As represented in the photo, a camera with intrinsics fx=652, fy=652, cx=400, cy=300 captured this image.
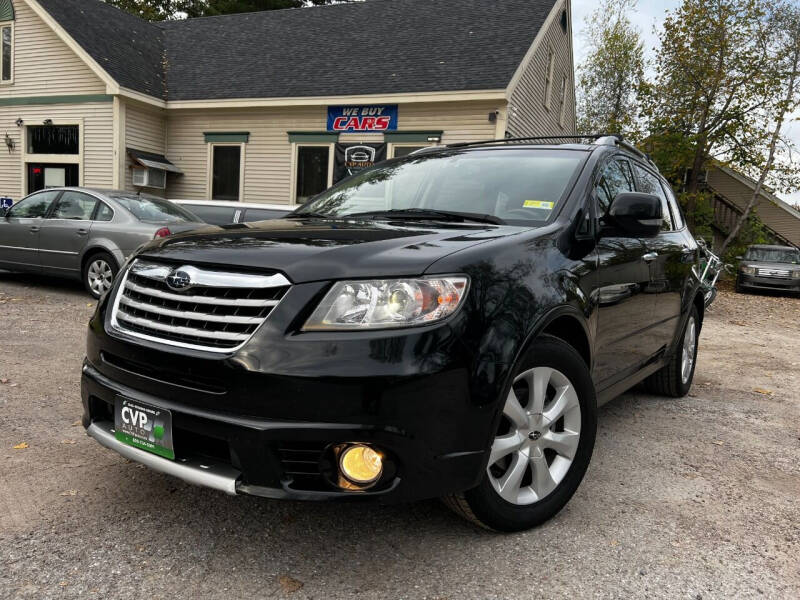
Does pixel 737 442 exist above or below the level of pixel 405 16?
below

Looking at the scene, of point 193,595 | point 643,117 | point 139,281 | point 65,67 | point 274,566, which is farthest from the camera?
point 643,117

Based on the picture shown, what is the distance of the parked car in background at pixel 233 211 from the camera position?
9.17 meters

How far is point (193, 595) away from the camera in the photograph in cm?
211

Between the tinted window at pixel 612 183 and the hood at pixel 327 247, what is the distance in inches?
29.8

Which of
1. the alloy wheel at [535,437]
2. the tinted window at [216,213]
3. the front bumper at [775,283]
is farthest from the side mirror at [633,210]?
the front bumper at [775,283]

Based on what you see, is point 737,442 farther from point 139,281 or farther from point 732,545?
point 139,281

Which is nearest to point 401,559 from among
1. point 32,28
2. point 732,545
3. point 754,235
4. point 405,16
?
point 732,545

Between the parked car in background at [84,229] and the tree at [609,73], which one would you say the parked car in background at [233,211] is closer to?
the parked car in background at [84,229]

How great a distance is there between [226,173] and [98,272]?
8.95 m

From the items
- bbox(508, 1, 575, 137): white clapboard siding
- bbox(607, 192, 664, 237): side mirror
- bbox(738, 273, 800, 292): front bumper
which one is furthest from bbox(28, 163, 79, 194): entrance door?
bbox(738, 273, 800, 292): front bumper

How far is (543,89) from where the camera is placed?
1758 centimetres

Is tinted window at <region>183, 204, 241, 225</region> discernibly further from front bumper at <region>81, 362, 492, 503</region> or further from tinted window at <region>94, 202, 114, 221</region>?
front bumper at <region>81, 362, 492, 503</region>

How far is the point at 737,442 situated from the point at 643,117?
19780mm

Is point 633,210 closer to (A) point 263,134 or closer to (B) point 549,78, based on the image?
(A) point 263,134
